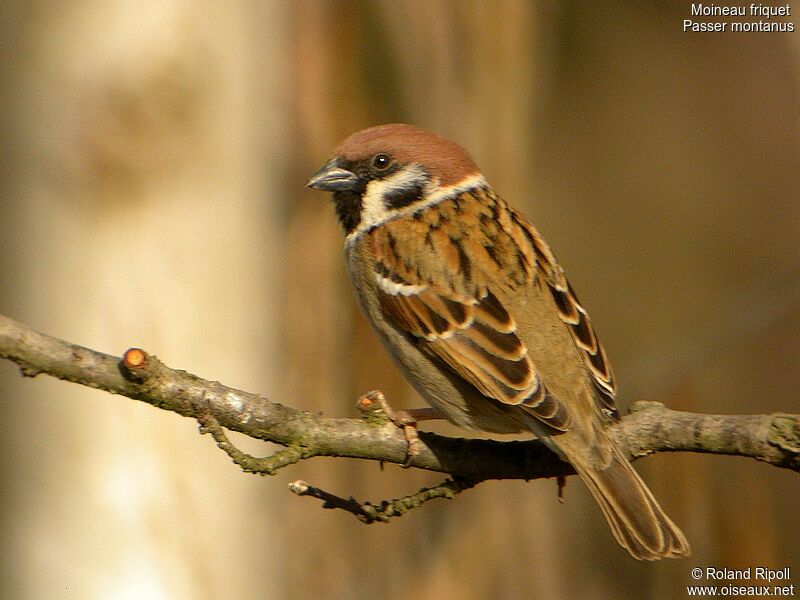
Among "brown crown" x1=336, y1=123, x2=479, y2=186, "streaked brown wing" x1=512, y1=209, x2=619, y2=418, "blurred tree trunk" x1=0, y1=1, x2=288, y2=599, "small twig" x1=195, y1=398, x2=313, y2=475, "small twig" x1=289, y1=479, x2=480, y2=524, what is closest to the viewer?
"small twig" x1=195, y1=398, x2=313, y2=475

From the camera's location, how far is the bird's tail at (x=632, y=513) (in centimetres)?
319

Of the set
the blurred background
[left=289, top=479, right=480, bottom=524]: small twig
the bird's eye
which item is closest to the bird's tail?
[left=289, top=479, right=480, bottom=524]: small twig

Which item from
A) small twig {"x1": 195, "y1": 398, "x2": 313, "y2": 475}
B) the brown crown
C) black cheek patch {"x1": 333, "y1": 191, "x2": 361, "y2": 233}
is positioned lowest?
small twig {"x1": 195, "y1": 398, "x2": 313, "y2": 475}

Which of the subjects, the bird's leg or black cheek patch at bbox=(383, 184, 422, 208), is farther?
black cheek patch at bbox=(383, 184, 422, 208)

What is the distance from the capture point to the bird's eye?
12.7ft

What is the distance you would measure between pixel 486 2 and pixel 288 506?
105 inches

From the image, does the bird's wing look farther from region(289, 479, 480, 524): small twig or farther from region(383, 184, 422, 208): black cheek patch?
region(289, 479, 480, 524): small twig

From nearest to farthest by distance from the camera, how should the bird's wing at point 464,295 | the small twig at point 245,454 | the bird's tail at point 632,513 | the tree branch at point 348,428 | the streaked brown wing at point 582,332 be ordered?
the tree branch at point 348,428, the small twig at point 245,454, the bird's tail at point 632,513, the bird's wing at point 464,295, the streaked brown wing at point 582,332

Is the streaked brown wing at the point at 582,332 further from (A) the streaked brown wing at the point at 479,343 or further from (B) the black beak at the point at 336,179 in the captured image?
(B) the black beak at the point at 336,179

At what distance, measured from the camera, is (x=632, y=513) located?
126 inches

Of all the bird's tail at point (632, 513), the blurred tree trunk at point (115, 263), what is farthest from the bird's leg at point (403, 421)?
the blurred tree trunk at point (115, 263)

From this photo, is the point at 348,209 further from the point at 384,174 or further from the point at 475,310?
the point at 475,310

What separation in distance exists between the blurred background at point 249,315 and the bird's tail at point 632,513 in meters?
1.11

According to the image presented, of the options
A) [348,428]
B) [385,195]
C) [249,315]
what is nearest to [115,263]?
[249,315]
